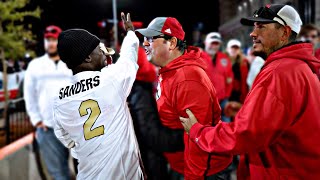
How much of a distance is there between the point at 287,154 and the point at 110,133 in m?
1.20

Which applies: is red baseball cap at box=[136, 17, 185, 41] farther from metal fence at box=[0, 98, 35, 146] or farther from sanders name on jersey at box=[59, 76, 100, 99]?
metal fence at box=[0, 98, 35, 146]

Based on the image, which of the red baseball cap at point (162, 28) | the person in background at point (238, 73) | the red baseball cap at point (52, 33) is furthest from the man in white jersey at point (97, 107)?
the person in background at point (238, 73)

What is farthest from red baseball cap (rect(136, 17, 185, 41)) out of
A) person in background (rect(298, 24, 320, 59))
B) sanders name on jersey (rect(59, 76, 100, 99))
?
person in background (rect(298, 24, 320, 59))

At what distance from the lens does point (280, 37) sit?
102 inches

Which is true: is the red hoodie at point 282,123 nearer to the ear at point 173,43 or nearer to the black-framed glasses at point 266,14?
the black-framed glasses at point 266,14

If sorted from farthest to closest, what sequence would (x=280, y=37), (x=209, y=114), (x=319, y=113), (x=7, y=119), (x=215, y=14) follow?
(x=215, y=14), (x=7, y=119), (x=209, y=114), (x=280, y=37), (x=319, y=113)

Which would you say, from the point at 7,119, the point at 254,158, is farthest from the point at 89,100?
the point at 7,119

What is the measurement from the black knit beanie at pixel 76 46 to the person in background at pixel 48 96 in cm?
248

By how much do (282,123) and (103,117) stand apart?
120 cm

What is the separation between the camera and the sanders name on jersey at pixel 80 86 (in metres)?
2.70

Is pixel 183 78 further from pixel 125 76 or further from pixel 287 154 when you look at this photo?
pixel 287 154

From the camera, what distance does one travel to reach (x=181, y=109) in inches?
116

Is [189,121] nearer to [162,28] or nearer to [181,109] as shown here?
[181,109]

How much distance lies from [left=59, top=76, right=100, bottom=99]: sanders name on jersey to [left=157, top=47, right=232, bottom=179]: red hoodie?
0.57 m
